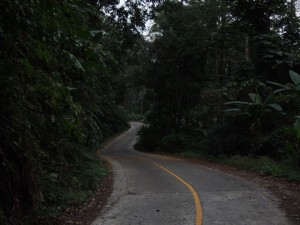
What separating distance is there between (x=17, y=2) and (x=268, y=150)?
1471 cm

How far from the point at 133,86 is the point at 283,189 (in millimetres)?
26291

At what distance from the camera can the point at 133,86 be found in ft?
119

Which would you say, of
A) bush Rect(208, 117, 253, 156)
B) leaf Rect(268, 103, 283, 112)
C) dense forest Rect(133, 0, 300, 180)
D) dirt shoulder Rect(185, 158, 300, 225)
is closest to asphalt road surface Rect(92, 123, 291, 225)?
dirt shoulder Rect(185, 158, 300, 225)

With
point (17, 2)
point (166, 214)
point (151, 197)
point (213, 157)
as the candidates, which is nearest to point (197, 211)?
point (166, 214)

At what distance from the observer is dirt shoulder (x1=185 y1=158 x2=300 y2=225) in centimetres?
826

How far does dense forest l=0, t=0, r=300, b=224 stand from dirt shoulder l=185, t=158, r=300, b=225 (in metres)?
0.48

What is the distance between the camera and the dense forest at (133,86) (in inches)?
223

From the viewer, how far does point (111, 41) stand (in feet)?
74.0

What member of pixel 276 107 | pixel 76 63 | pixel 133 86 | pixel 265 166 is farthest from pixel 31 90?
pixel 133 86

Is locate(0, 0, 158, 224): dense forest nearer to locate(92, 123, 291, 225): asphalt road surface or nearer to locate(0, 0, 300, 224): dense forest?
locate(0, 0, 300, 224): dense forest

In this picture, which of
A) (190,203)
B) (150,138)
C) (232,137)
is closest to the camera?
(190,203)

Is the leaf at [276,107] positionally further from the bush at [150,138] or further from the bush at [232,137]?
the bush at [150,138]

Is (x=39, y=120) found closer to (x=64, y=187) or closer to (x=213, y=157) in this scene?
(x=64, y=187)

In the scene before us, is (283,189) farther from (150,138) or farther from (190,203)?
(150,138)
